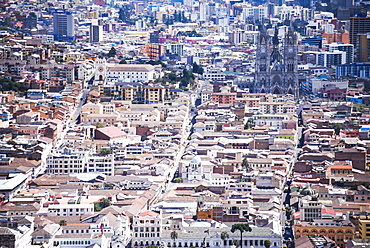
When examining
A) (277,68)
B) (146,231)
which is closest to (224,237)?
(146,231)

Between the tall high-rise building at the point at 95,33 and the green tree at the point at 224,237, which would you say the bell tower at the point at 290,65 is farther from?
the green tree at the point at 224,237

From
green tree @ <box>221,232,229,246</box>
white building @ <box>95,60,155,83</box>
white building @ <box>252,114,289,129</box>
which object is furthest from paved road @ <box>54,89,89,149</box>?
green tree @ <box>221,232,229,246</box>

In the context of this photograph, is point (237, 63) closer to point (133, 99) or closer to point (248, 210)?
point (133, 99)

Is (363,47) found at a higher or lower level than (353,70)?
higher

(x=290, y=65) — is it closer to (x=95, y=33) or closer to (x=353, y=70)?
(x=353, y=70)

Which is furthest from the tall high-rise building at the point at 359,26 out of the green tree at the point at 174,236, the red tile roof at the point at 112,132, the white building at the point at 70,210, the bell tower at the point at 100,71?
the green tree at the point at 174,236

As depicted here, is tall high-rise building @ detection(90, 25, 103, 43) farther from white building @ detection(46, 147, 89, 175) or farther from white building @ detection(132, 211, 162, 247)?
white building @ detection(132, 211, 162, 247)
